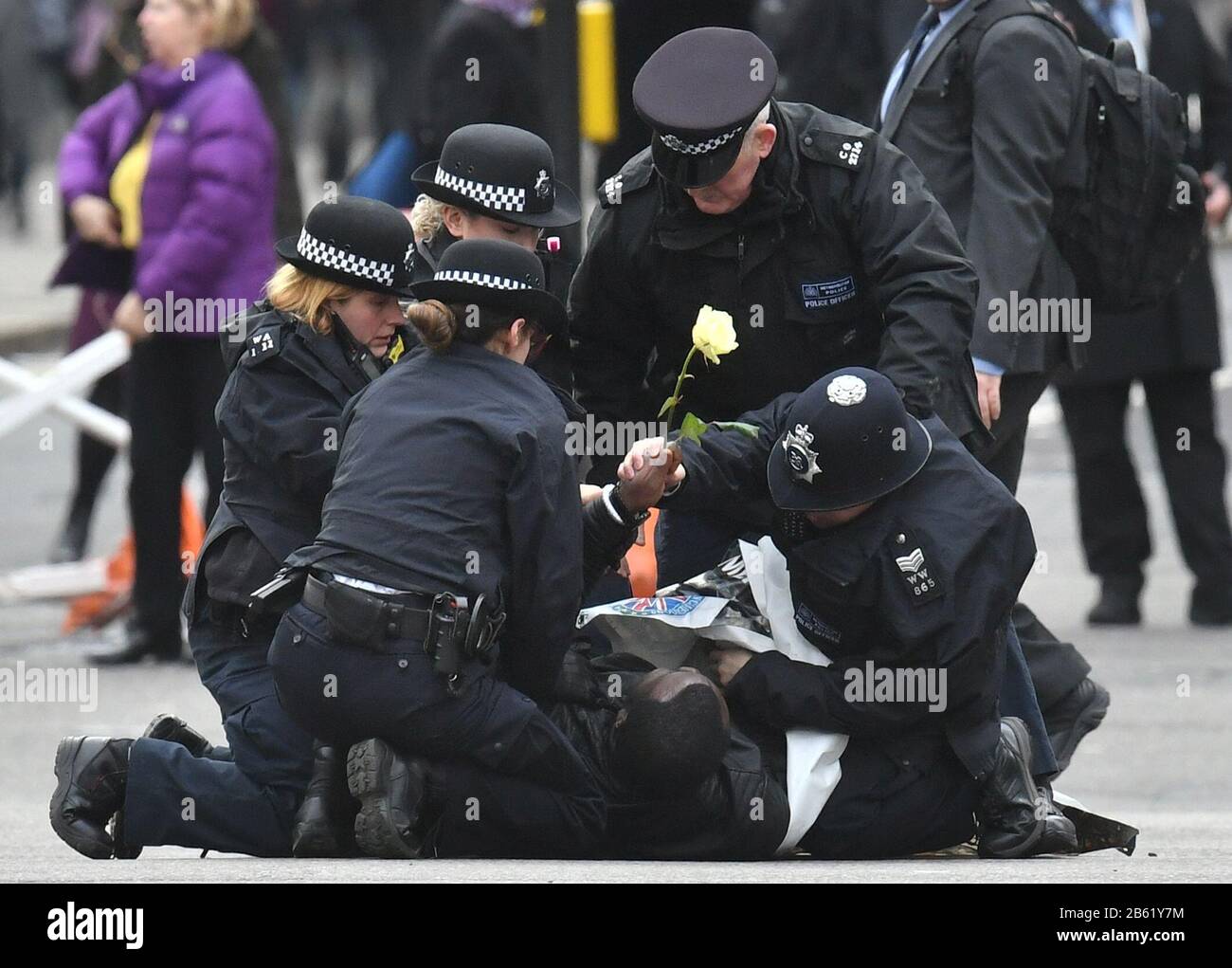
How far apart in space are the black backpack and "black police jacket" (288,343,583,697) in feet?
5.68

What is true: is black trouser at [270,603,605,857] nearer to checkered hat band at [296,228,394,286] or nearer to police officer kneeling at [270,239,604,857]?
police officer kneeling at [270,239,604,857]

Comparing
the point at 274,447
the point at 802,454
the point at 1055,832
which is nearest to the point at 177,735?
the point at 274,447

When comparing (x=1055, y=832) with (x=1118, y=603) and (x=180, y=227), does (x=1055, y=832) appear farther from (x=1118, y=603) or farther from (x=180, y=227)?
(x=180, y=227)

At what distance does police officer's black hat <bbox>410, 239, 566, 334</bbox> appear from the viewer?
4852mm

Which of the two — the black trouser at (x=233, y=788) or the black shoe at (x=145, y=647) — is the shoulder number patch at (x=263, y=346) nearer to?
the black trouser at (x=233, y=788)

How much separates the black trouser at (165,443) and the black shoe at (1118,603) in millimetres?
2938

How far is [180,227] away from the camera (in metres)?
7.66

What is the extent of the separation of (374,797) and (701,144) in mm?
1490

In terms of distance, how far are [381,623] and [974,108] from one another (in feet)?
6.88

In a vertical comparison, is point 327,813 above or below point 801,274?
below

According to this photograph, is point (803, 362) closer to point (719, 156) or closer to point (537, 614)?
point (719, 156)

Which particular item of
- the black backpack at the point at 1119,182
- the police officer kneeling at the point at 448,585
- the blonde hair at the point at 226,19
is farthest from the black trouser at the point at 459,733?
the blonde hair at the point at 226,19
